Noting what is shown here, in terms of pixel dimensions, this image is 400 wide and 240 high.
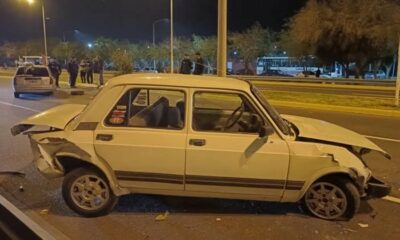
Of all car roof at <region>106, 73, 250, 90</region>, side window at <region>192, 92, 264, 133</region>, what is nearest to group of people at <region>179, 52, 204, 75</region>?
side window at <region>192, 92, 264, 133</region>

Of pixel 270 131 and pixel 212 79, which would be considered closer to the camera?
pixel 270 131

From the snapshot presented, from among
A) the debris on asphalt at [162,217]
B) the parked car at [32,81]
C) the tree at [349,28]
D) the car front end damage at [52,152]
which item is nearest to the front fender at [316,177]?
the debris on asphalt at [162,217]

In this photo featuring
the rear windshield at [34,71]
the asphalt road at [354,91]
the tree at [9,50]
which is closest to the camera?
the rear windshield at [34,71]

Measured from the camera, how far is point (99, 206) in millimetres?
5242

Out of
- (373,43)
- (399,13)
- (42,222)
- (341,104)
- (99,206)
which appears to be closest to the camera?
(42,222)

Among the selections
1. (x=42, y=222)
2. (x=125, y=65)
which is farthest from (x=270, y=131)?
(x=125, y=65)

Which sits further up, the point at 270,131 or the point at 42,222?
the point at 270,131

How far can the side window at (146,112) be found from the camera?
16.9ft

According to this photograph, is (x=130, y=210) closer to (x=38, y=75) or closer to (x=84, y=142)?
(x=84, y=142)

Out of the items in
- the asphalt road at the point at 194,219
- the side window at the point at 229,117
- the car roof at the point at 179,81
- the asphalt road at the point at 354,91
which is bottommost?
the asphalt road at the point at 194,219

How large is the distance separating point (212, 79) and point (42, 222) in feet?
7.83

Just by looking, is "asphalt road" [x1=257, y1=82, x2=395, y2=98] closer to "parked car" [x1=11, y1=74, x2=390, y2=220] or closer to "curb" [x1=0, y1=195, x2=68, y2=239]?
"parked car" [x1=11, y1=74, x2=390, y2=220]

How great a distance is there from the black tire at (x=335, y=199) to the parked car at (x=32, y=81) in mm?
18882

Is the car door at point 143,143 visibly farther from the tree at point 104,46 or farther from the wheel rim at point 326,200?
the tree at point 104,46
